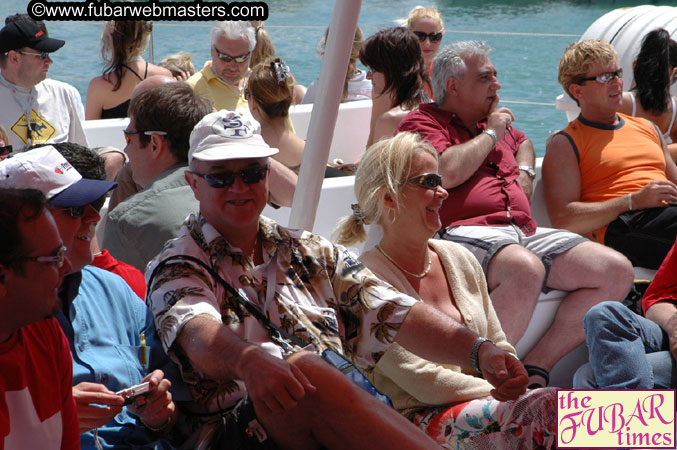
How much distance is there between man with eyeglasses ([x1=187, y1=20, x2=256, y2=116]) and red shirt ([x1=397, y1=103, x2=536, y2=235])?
1.79m

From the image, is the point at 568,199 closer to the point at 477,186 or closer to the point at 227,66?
the point at 477,186

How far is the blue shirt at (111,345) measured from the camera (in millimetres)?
1955

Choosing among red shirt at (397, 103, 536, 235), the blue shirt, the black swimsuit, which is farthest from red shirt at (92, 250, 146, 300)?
the black swimsuit

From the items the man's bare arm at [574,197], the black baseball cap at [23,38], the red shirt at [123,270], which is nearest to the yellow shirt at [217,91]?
the black baseball cap at [23,38]

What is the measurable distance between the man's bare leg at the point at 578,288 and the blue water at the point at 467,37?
3839mm

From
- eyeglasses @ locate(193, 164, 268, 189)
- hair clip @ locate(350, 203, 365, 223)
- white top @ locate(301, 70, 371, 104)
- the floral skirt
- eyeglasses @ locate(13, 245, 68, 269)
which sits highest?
eyeglasses @ locate(13, 245, 68, 269)

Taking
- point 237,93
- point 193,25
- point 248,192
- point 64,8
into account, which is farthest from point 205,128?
point 193,25

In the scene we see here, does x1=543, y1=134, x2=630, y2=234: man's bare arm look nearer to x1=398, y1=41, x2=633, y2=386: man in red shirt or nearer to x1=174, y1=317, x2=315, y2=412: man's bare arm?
x1=398, y1=41, x2=633, y2=386: man in red shirt

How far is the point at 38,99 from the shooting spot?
458 centimetres

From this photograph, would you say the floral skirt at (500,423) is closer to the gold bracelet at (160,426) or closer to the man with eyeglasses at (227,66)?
the gold bracelet at (160,426)

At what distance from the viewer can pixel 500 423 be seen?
2.35 meters

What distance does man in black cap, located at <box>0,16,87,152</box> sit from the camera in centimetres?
438

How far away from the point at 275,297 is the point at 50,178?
623mm

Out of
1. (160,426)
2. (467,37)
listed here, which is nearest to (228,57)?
(160,426)
